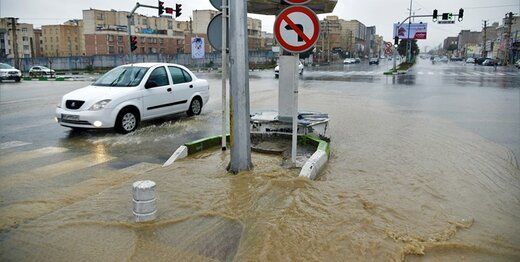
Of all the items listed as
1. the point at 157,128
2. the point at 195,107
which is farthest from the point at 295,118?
the point at 195,107

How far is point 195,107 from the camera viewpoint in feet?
39.4

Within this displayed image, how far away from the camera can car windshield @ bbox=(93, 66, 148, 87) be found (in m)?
9.90

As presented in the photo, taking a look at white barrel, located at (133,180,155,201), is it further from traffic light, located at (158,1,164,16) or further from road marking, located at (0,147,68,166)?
traffic light, located at (158,1,164,16)

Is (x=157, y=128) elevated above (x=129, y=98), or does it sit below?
below

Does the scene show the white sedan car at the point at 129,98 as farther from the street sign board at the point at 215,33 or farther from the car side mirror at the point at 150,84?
the street sign board at the point at 215,33

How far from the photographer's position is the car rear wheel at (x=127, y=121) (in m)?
9.33

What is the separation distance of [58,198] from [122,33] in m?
102

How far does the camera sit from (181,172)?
6141 millimetres

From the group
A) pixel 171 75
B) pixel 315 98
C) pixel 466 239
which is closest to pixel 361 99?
pixel 315 98

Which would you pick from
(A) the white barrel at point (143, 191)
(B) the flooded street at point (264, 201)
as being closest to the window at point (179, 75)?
(B) the flooded street at point (264, 201)

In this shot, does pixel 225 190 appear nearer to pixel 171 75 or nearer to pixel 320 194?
pixel 320 194

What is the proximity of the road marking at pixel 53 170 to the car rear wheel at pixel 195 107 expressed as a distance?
4620 millimetres

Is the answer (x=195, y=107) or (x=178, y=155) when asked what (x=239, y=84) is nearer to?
(x=178, y=155)

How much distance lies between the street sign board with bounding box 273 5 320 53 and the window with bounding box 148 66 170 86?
5170 millimetres
